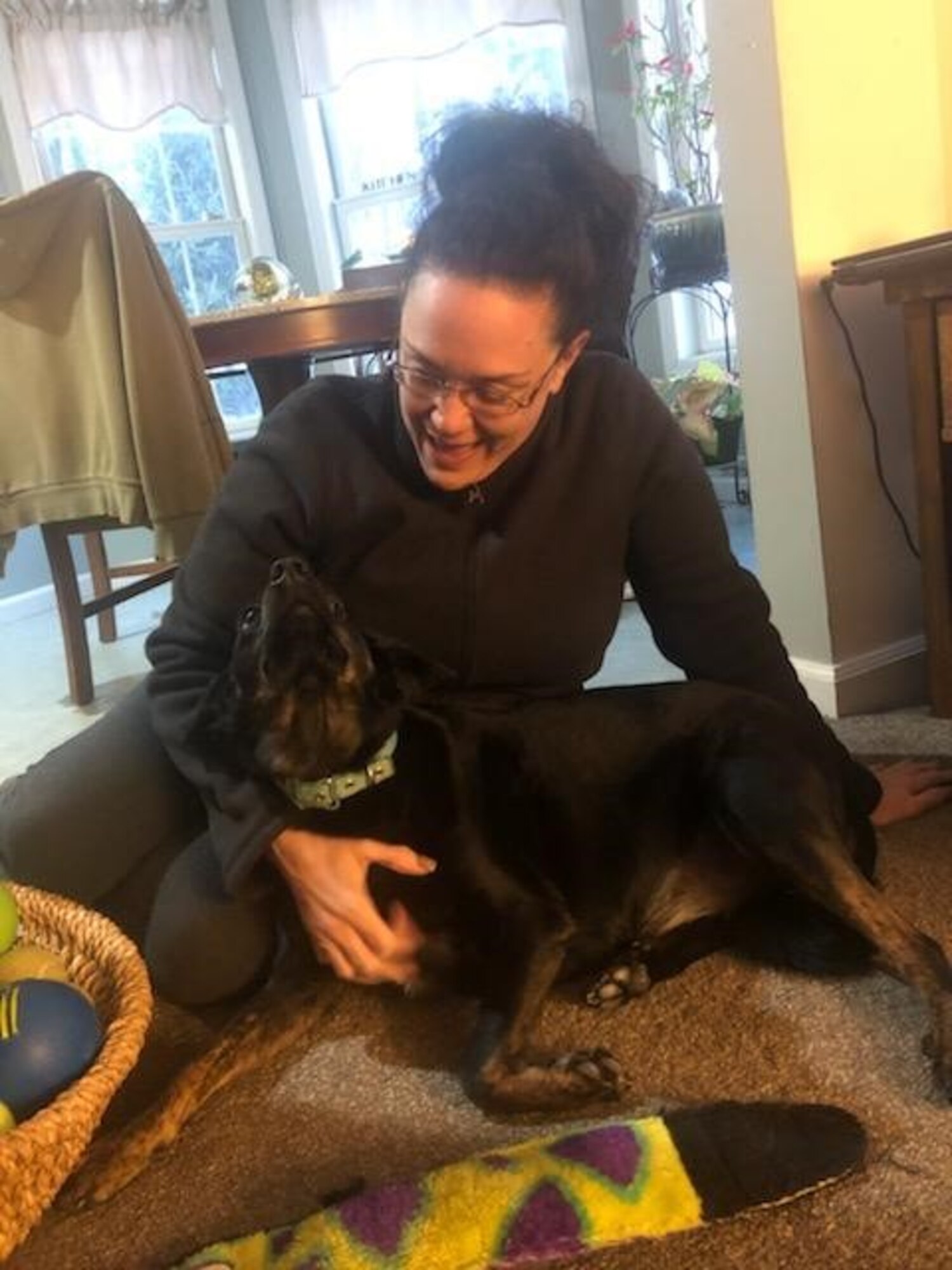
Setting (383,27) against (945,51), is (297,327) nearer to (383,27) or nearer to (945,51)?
(945,51)

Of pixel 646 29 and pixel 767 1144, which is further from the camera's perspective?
pixel 646 29

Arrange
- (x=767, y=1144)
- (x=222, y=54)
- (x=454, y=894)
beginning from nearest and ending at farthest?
(x=767, y=1144), (x=454, y=894), (x=222, y=54)

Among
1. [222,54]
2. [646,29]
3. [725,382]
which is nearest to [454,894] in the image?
[725,382]

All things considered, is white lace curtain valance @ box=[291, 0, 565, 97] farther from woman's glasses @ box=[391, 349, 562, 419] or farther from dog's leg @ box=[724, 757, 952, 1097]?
dog's leg @ box=[724, 757, 952, 1097]

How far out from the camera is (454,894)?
54.5 inches

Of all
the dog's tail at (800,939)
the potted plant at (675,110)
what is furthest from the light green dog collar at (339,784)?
the potted plant at (675,110)

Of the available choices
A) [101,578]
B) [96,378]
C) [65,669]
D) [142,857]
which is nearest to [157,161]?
[101,578]

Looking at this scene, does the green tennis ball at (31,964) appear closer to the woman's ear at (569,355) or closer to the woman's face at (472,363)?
the woman's face at (472,363)

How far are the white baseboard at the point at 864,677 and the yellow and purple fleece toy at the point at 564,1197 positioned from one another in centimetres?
117

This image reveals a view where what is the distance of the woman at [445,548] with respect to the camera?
128 centimetres

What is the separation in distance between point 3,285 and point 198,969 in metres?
1.82

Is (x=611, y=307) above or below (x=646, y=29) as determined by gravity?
below

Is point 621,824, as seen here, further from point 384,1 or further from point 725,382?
point 384,1

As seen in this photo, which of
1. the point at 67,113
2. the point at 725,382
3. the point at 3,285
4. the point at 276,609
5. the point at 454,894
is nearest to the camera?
the point at 276,609
